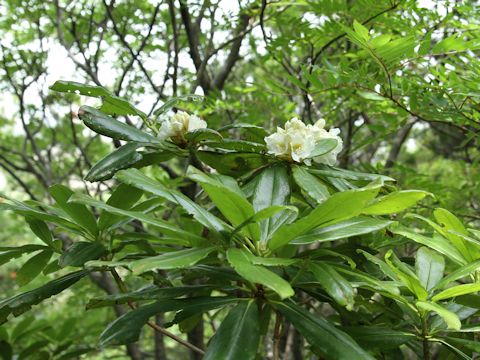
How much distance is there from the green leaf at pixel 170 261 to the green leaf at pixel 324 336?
7.7 inches

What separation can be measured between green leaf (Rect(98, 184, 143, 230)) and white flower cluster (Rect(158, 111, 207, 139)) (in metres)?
0.14

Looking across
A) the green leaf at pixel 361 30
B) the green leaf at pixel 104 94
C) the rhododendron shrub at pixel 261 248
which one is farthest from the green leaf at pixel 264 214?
the green leaf at pixel 361 30

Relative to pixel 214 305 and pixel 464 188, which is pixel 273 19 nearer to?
pixel 464 188

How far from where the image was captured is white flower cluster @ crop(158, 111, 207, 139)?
3.63 ft

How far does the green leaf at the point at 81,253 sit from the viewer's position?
955mm

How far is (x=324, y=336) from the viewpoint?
81 cm

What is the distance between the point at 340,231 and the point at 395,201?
3.7 inches

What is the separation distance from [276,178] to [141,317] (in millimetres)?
356

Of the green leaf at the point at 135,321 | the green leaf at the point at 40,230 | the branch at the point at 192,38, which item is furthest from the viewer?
the branch at the point at 192,38

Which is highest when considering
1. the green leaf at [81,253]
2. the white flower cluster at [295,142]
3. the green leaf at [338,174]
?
the white flower cluster at [295,142]

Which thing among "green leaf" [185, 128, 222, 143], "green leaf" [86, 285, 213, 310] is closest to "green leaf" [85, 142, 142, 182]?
A: "green leaf" [185, 128, 222, 143]

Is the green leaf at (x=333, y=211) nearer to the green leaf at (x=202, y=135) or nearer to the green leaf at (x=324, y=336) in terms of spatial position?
the green leaf at (x=324, y=336)

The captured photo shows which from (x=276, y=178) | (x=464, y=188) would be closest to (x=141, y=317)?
(x=276, y=178)

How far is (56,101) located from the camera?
3512 mm
